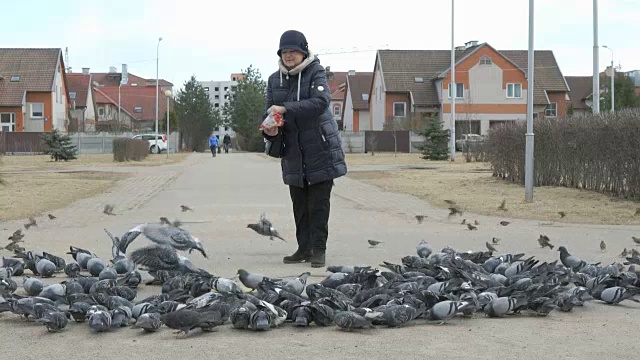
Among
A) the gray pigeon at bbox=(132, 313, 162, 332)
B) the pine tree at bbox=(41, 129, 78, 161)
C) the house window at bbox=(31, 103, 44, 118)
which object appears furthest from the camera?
the house window at bbox=(31, 103, 44, 118)

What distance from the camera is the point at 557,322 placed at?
5.52 m

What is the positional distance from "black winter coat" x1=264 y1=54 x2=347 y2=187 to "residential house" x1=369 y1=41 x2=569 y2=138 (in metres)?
56.1

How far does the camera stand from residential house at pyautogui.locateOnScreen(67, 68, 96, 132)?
261 ft

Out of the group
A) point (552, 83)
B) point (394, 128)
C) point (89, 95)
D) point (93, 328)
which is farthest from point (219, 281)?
point (89, 95)

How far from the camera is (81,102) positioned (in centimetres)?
8275

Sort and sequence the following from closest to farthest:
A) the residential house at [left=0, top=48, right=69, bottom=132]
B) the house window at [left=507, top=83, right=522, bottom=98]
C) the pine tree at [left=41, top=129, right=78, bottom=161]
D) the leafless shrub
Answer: the leafless shrub
the pine tree at [left=41, top=129, right=78, bottom=161]
the residential house at [left=0, top=48, right=69, bottom=132]
the house window at [left=507, top=83, right=522, bottom=98]

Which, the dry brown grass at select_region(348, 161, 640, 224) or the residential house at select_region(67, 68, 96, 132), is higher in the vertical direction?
the residential house at select_region(67, 68, 96, 132)

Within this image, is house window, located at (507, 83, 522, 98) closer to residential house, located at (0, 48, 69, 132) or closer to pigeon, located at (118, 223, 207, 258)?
residential house, located at (0, 48, 69, 132)

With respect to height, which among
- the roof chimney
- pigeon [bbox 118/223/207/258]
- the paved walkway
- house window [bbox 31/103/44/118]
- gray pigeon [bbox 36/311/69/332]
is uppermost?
the roof chimney

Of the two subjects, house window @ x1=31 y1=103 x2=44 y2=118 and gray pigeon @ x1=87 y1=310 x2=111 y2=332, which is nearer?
gray pigeon @ x1=87 y1=310 x2=111 y2=332

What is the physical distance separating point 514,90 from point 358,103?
17654 mm

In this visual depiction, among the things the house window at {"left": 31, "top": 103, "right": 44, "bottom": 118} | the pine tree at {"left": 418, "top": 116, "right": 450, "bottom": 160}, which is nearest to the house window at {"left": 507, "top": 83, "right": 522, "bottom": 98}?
the pine tree at {"left": 418, "top": 116, "right": 450, "bottom": 160}

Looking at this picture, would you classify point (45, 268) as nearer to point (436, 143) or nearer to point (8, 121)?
point (436, 143)

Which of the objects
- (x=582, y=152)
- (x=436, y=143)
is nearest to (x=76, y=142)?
(x=436, y=143)
